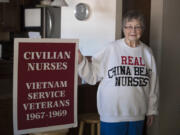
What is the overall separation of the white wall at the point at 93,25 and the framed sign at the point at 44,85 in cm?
110

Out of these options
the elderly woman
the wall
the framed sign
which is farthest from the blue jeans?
the wall

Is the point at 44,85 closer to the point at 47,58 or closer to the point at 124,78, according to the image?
the point at 47,58

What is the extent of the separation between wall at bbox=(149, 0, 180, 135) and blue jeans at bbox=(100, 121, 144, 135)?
77cm

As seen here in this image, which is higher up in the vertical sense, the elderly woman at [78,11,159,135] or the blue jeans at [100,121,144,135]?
the elderly woman at [78,11,159,135]

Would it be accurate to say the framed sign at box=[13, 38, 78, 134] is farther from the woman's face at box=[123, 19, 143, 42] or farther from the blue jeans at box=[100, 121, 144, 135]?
the woman's face at box=[123, 19, 143, 42]

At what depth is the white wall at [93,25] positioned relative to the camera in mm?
2811

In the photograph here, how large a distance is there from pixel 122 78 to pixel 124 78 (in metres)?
0.01

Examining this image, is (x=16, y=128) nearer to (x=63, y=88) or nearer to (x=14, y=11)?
(x=63, y=88)

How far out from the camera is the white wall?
9.22 feet

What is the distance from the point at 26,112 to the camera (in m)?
1.68

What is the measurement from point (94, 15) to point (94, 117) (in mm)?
1197

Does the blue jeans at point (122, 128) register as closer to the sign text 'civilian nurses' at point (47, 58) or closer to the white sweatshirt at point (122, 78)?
the white sweatshirt at point (122, 78)

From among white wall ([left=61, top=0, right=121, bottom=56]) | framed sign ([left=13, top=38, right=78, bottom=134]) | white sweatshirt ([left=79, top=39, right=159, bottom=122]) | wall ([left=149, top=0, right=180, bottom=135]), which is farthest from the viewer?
white wall ([left=61, top=0, right=121, bottom=56])

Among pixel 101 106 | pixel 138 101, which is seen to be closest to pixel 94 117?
pixel 101 106
